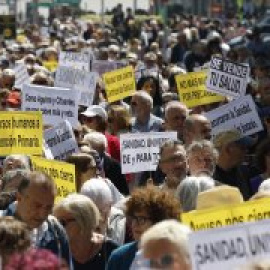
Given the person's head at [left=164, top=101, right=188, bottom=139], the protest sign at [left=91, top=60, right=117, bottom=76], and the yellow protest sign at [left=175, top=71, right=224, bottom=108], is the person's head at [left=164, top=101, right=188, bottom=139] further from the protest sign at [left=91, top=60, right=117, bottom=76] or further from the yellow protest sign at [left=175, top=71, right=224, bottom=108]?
Answer: the protest sign at [left=91, top=60, right=117, bottom=76]

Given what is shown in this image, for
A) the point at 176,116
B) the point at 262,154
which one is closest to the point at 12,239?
the point at 262,154

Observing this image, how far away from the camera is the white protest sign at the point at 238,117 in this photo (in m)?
14.3

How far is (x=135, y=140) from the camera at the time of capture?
42.9ft

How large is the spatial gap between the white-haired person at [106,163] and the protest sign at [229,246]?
5533 millimetres

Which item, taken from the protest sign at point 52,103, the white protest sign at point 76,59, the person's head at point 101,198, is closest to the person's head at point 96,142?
the protest sign at point 52,103

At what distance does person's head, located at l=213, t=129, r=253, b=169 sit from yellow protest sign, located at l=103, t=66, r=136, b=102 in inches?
213

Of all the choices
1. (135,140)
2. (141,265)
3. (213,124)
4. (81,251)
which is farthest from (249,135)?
(141,265)

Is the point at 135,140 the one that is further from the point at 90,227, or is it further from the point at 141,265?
the point at 141,265

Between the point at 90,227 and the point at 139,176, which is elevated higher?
the point at 90,227

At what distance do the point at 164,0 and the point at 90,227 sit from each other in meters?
26.1

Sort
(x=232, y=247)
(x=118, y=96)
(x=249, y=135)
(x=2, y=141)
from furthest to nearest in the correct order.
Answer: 1. (x=118, y=96)
2. (x=249, y=135)
3. (x=2, y=141)
4. (x=232, y=247)

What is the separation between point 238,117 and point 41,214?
259 inches

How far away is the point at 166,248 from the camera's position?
248 inches

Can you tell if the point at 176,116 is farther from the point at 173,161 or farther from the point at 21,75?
the point at 21,75
